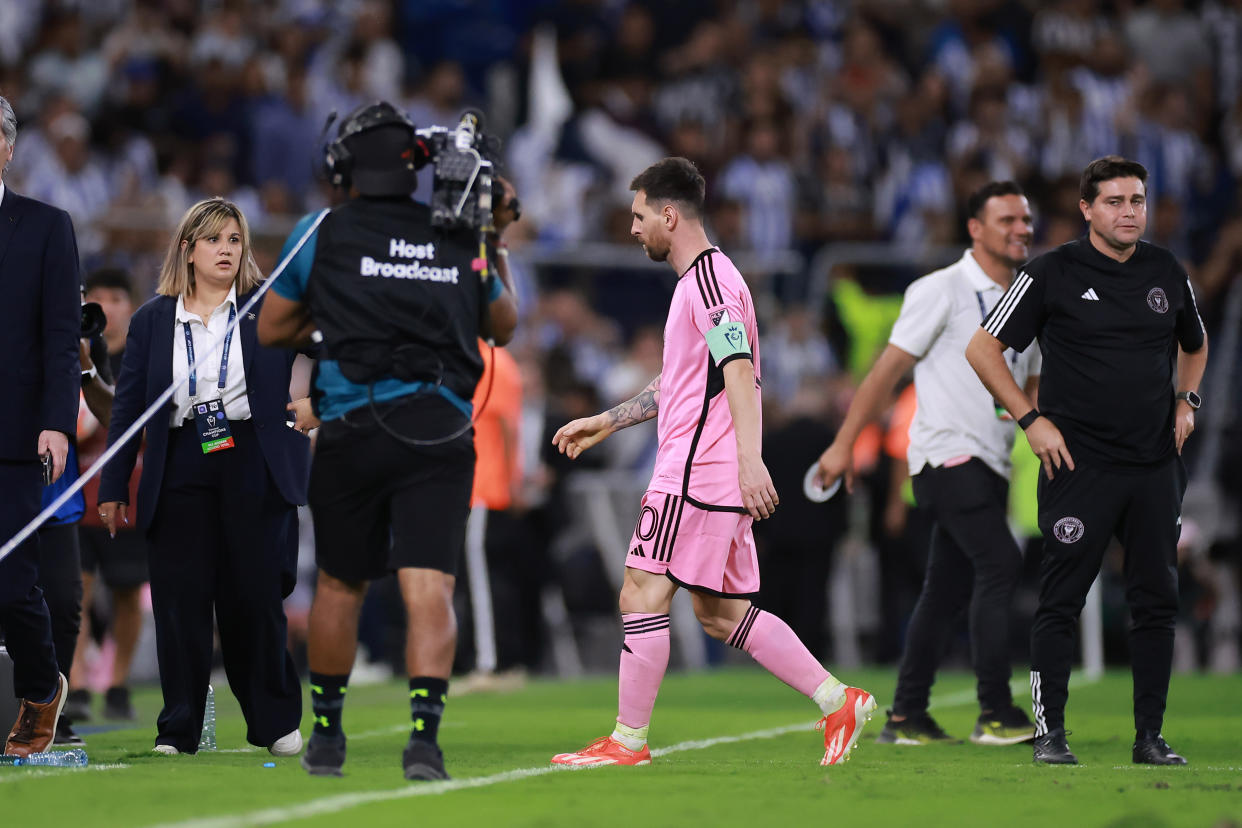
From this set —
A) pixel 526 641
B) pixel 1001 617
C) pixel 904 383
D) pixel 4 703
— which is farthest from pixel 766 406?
pixel 4 703

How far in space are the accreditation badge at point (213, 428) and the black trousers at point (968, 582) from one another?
3.18m

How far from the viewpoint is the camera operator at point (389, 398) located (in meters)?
5.51

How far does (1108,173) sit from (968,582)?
2.19 meters

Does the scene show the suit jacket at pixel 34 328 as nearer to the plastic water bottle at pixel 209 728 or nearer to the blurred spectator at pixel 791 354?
the plastic water bottle at pixel 209 728

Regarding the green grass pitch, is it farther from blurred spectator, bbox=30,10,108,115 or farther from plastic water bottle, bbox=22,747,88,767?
blurred spectator, bbox=30,10,108,115

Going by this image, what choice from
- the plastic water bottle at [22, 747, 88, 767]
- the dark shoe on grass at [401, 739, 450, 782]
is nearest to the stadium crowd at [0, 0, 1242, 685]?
the plastic water bottle at [22, 747, 88, 767]

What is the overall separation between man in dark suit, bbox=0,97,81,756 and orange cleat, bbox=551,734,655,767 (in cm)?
195

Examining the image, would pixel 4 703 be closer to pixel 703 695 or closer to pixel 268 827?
pixel 268 827

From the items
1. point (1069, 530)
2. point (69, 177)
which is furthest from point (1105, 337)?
point (69, 177)

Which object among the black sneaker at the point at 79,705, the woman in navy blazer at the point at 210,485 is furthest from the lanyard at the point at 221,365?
the black sneaker at the point at 79,705

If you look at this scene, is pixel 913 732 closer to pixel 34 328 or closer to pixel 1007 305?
pixel 1007 305

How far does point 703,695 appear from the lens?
11.9 metres

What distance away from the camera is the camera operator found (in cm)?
551

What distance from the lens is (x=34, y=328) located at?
21.2ft
